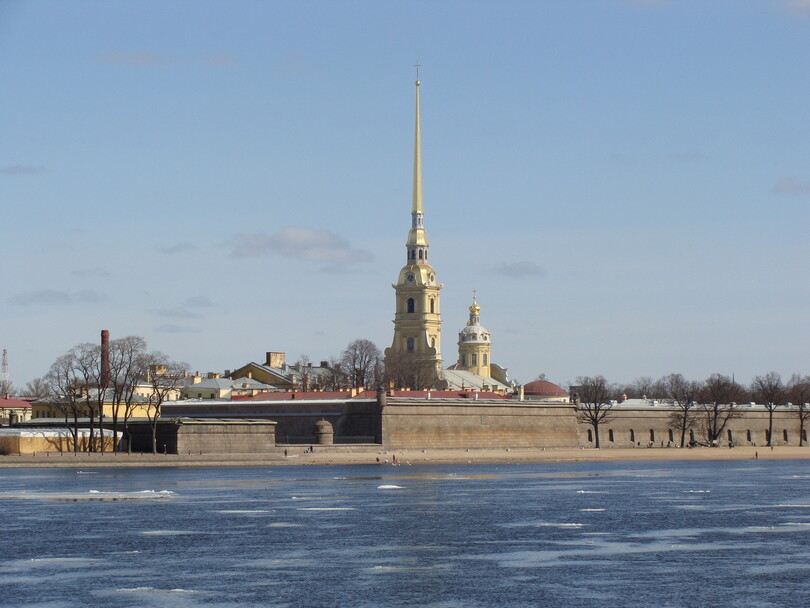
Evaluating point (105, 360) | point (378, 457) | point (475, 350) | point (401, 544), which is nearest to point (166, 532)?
point (401, 544)

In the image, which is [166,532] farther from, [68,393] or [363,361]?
[363,361]

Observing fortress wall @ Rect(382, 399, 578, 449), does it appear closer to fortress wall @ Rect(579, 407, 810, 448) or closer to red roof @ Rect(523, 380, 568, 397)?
fortress wall @ Rect(579, 407, 810, 448)

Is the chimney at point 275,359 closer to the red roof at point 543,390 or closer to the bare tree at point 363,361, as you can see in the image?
the bare tree at point 363,361

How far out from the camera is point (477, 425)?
104375 millimetres

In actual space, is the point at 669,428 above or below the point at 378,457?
above

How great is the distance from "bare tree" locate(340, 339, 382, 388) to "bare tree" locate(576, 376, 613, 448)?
78.2 ft

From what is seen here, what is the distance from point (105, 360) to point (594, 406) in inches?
1546

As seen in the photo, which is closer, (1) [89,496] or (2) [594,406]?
(1) [89,496]

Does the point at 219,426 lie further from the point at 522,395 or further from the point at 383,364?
the point at 383,364

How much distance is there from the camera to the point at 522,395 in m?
124

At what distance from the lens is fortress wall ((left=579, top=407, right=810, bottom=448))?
117 metres

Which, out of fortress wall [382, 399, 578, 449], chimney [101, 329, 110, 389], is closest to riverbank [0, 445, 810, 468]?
fortress wall [382, 399, 578, 449]

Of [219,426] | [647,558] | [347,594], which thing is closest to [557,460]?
[219,426]

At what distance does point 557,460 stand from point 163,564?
216 ft
